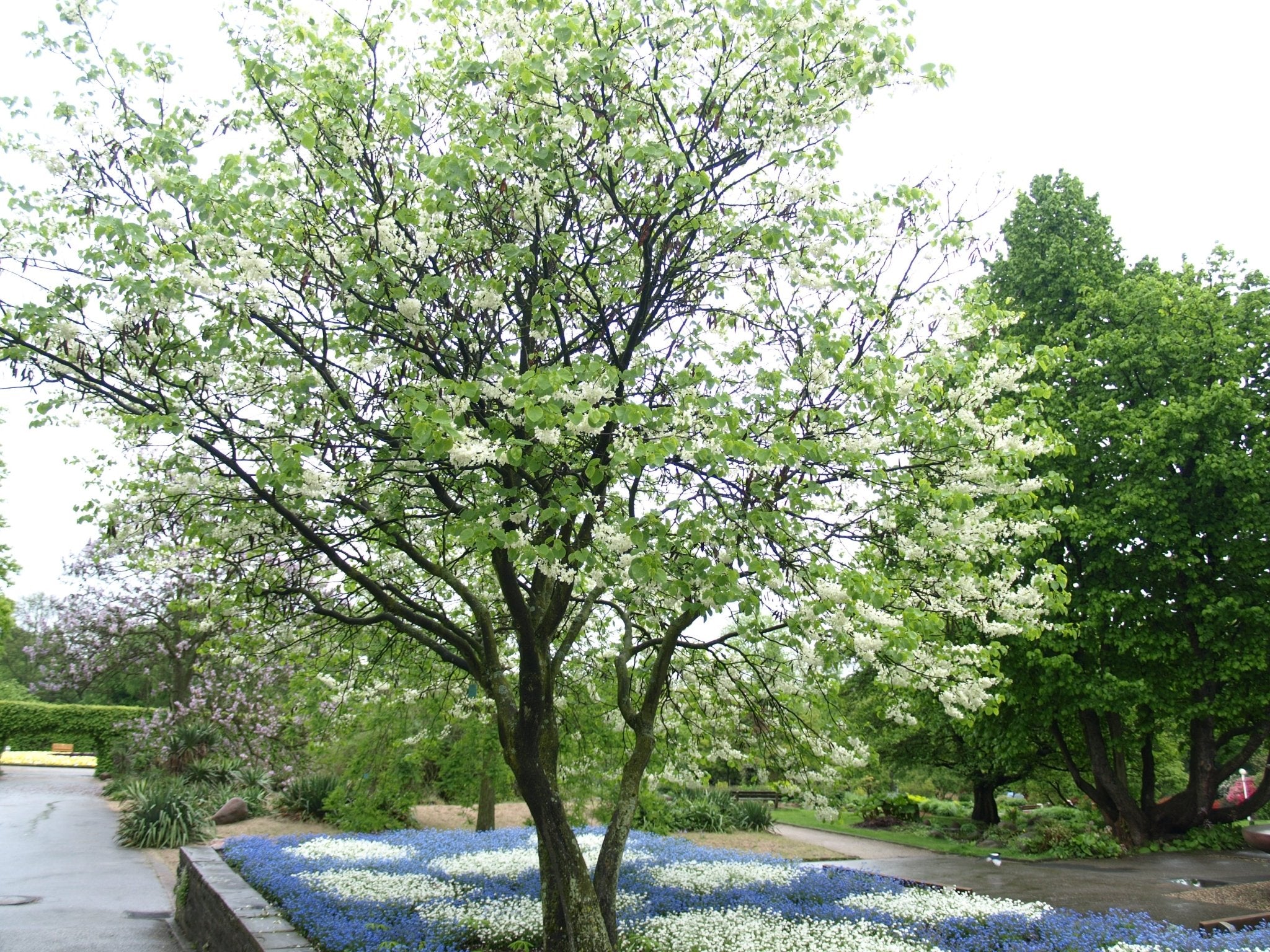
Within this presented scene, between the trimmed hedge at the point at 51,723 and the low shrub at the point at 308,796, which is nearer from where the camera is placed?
the low shrub at the point at 308,796

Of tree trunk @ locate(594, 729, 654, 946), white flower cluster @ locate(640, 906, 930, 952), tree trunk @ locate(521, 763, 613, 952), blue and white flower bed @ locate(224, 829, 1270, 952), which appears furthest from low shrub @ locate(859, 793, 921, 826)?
tree trunk @ locate(521, 763, 613, 952)

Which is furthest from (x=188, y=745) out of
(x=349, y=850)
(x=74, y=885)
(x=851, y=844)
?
(x=851, y=844)

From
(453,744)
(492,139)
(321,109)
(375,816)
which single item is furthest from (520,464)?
(375,816)

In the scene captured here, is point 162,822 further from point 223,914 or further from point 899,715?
point 899,715

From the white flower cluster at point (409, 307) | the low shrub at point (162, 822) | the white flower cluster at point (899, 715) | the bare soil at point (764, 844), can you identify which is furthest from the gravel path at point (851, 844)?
the white flower cluster at point (409, 307)

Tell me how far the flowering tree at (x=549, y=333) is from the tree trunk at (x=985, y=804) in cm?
2113

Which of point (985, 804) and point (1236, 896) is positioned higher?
point (1236, 896)

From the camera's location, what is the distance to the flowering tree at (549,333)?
5.41 metres

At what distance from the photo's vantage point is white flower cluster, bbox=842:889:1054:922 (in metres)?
9.42

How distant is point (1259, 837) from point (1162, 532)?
6923 mm

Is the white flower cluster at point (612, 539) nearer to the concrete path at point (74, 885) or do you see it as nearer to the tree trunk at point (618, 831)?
the tree trunk at point (618, 831)

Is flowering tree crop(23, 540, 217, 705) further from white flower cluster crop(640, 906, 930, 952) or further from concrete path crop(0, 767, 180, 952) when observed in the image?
white flower cluster crop(640, 906, 930, 952)

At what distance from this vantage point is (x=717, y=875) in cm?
1183

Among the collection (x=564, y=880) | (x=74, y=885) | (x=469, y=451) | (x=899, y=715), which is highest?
(x=469, y=451)
